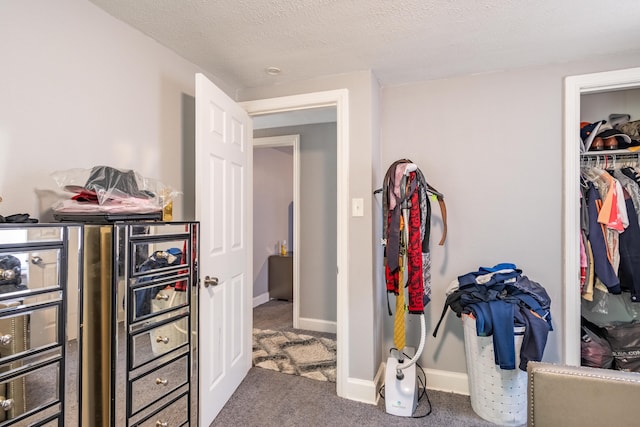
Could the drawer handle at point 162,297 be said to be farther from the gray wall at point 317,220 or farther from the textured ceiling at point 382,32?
the gray wall at point 317,220

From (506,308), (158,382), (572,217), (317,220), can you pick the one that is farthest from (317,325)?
(572,217)

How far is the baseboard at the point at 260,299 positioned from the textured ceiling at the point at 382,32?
3054mm

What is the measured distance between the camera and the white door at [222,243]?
6.28 feet

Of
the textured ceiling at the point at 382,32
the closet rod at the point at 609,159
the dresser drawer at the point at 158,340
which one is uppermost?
the textured ceiling at the point at 382,32

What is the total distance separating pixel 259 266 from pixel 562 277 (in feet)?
11.6

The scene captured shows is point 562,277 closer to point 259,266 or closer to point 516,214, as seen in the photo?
point 516,214

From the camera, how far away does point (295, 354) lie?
9.84 feet

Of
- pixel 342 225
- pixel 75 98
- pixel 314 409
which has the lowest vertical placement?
pixel 314 409

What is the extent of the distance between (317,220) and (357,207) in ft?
4.57

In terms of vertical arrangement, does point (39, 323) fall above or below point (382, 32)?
below

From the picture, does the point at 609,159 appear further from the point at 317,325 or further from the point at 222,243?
the point at 317,325

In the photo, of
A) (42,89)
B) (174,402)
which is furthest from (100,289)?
(42,89)

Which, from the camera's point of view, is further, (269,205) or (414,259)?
(269,205)

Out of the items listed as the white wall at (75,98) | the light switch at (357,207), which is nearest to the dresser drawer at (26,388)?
the white wall at (75,98)
